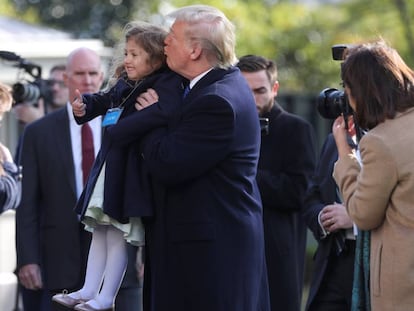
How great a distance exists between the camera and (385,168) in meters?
4.77

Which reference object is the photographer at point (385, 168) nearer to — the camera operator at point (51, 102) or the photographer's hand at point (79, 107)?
the photographer's hand at point (79, 107)

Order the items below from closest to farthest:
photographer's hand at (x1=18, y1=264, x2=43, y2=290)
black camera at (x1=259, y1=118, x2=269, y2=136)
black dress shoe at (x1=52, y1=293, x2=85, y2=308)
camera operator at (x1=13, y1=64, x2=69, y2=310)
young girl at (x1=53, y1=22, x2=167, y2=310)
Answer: young girl at (x1=53, y1=22, x2=167, y2=310) < black dress shoe at (x1=52, y1=293, x2=85, y2=308) < black camera at (x1=259, y1=118, x2=269, y2=136) < photographer's hand at (x1=18, y1=264, x2=43, y2=290) < camera operator at (x1=13, y1=64, x2=69, y2=310)

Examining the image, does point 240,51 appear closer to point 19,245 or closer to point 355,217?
point 19,245

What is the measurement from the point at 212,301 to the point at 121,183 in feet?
2.20

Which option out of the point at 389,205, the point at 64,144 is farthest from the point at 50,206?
the point at 389,205

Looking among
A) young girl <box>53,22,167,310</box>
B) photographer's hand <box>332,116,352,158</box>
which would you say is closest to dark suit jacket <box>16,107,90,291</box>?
young girl <box>53,22,167,310</box>

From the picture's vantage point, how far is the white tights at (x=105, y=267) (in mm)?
5227

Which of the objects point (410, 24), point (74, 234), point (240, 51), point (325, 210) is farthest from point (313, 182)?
point (240, 51)

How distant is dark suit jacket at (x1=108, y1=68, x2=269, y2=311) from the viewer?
4973 mm

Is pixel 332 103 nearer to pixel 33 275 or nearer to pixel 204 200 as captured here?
pixel 204 200

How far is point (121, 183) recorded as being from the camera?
5.11 meters

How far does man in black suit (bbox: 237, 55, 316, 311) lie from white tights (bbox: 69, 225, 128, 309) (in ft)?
5.59

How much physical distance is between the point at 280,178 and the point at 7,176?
5.55ft

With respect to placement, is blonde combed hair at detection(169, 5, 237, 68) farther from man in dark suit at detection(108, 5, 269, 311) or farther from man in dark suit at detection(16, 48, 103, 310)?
man in dark suit at detection(16, 48, 103, 310)
